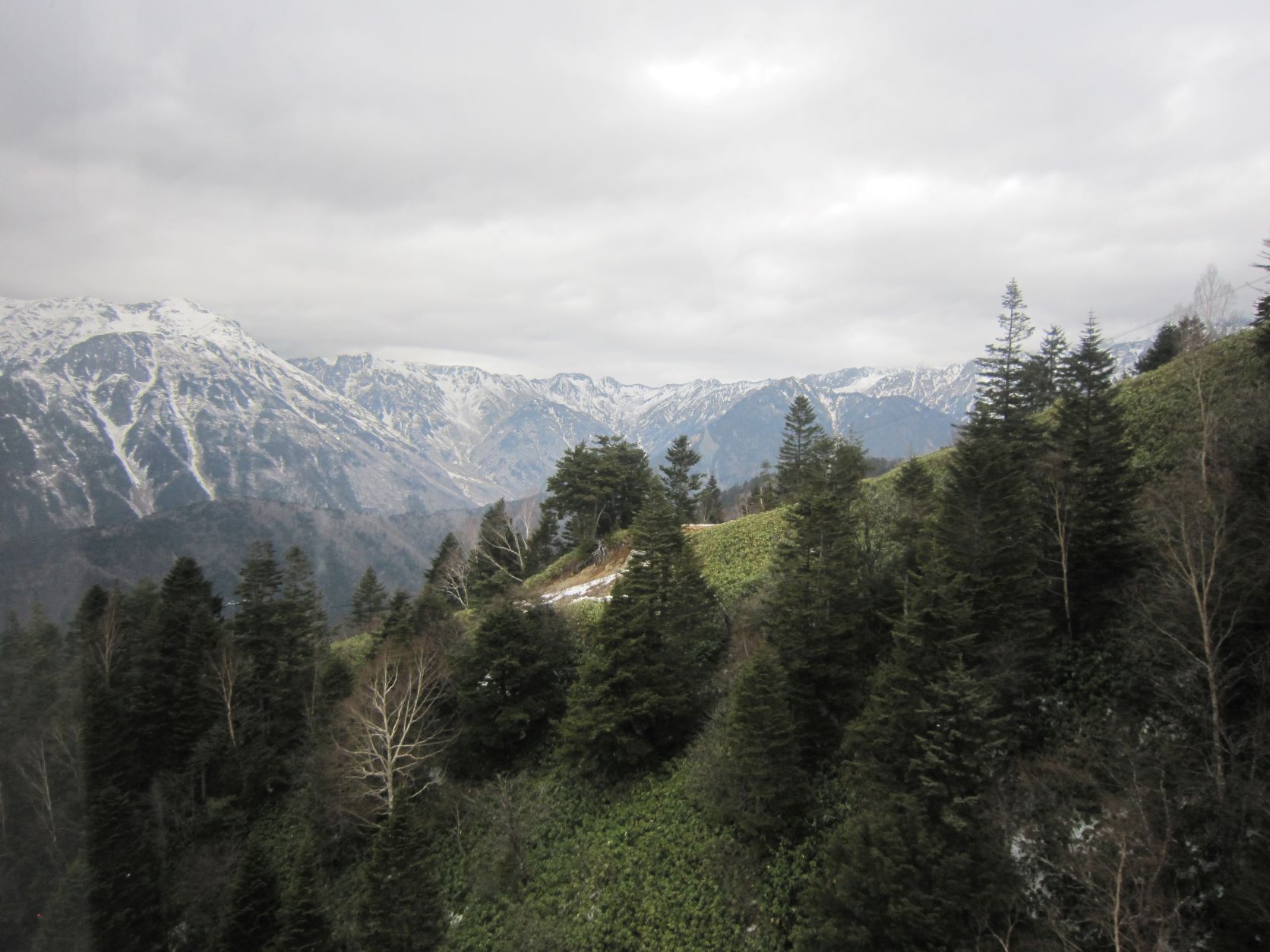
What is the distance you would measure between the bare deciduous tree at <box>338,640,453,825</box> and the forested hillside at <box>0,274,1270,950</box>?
29 cm

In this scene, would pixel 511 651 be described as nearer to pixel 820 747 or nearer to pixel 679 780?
pixel 679 780

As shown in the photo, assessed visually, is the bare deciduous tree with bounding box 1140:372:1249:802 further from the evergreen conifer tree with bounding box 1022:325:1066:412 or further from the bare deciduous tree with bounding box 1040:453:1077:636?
the evergreen conifer tree with bounding box 1022:325:1066:412

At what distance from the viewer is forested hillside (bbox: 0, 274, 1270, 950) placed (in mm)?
14023

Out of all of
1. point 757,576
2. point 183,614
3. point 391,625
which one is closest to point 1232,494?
point 757,576

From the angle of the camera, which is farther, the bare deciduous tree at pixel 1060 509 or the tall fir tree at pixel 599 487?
the tall fir tree at pixel 599 487

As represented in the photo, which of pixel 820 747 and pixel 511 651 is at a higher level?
pixel 511 651

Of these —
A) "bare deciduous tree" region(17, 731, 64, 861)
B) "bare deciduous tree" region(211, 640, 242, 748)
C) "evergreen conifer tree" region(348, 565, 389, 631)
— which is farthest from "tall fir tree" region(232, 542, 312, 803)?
"evergreen conifer tree" region(348, 565, 389, 631)

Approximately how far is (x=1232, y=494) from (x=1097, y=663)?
6594 millimetres

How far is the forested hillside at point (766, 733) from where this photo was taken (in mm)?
14023

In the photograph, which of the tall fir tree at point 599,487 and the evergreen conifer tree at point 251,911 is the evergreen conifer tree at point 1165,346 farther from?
the evergreen conifer tree at point 251,911

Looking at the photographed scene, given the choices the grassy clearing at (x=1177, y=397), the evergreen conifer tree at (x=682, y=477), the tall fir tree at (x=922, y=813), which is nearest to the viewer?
the tall fir tree at (x=922, y=813)

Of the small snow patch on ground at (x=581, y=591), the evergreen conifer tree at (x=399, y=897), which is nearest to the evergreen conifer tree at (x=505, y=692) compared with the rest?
the evergreen conifer tree at (x=399, y=897)

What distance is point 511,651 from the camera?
3050cm

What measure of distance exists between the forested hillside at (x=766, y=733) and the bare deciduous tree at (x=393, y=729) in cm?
29
